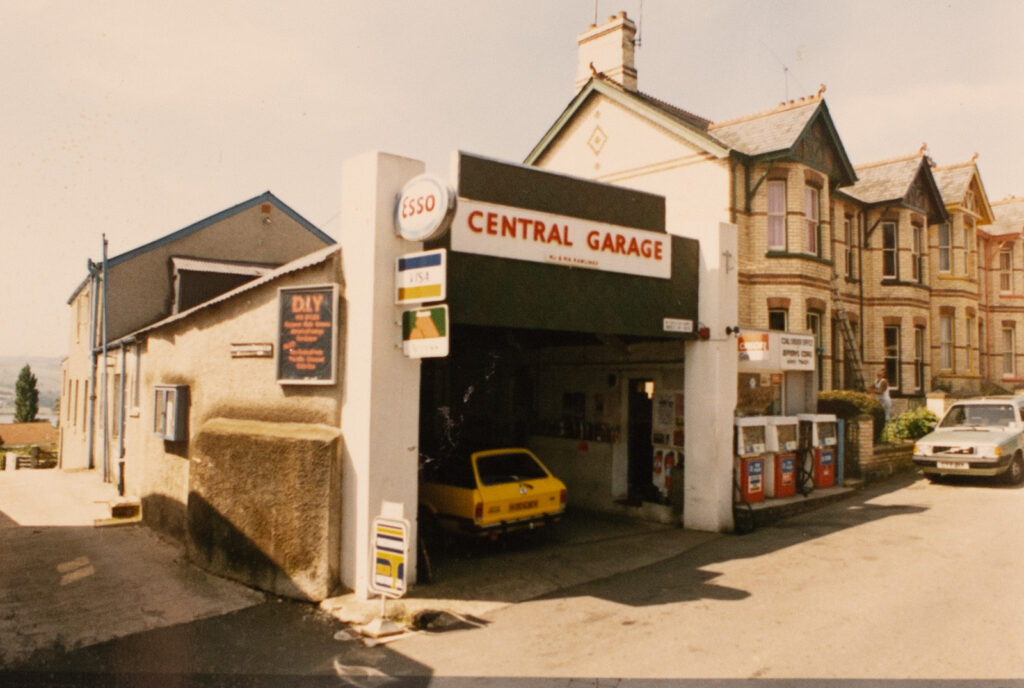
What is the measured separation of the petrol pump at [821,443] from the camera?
48.5 ft

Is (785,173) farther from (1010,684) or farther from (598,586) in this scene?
(1010,684)

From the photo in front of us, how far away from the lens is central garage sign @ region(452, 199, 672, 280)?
9.55 metres

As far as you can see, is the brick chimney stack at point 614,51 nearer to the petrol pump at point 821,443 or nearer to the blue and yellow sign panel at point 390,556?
the petrol pump at point 821,443

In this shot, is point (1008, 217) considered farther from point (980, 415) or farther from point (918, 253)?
point (980, 415)

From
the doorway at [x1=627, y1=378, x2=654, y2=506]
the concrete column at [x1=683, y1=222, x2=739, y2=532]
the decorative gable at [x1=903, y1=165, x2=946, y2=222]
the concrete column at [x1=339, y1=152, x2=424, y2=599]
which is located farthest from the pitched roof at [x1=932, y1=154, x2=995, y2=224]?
the concrete column at [x1=339, y1=152, x2=424, y2=599]

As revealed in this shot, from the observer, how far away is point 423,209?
8469mm

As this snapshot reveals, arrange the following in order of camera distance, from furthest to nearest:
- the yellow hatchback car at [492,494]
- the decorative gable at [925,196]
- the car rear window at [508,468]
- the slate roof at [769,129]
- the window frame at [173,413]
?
the decorative gable at [925,196] < the slate roof at [769,129] < the window frame at [173,413] < the car rear window at [508,468] < the yellow hatchback car at [492,494]

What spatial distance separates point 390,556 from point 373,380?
2.08 meters

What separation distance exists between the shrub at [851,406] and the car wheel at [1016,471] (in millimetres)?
2869

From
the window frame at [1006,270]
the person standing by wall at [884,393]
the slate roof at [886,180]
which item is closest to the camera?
the person standing by wall at [884,393]

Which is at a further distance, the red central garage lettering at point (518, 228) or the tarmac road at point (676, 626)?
the red central garage lettering at point (518, 228)

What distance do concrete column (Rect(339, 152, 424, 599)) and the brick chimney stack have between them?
49.7 ft

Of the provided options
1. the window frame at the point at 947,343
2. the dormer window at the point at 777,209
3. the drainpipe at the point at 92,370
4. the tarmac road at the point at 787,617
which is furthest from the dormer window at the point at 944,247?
the drainpipe at the point at 92,370

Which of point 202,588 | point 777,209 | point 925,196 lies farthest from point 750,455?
point 925,196
